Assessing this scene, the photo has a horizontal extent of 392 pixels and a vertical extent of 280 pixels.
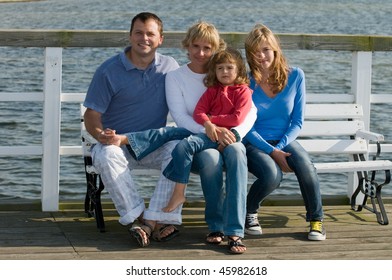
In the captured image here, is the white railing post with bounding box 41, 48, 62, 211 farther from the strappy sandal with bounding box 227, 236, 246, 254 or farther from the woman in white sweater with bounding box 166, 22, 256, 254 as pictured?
the strappy sandal with bounding box 227, 236, 246, 254

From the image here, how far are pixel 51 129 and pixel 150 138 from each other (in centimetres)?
83

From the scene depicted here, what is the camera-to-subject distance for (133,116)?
214 inches

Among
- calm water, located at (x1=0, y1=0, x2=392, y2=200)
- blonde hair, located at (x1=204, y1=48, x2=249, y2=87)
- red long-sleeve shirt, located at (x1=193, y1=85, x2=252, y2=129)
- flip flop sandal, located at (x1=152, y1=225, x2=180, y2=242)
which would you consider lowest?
calm water, located at (x1=0, y1=0, x2=392, y2=200)

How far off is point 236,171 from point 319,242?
577 mm

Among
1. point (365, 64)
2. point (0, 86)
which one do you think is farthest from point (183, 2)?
point (365, 64)

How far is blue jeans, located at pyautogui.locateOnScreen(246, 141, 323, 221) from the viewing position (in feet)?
17.5

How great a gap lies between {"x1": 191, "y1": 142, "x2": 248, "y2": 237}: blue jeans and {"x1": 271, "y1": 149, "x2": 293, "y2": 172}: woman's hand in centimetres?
24

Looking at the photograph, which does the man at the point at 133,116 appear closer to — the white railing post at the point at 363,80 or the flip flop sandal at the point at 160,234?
the flip flop sandal at the point at 160,234

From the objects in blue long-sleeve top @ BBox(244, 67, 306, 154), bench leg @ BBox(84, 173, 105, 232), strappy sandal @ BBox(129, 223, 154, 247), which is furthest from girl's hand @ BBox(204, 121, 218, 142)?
bench leg @ BBox(84, 173, 105, 232)

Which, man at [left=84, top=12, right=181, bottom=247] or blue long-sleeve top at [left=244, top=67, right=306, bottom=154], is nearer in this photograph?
man at [left=84, top=12, right=181, bottom=247]

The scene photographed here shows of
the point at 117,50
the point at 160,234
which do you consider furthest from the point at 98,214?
the point at 117,50

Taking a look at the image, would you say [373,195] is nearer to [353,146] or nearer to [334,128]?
[353,146]
